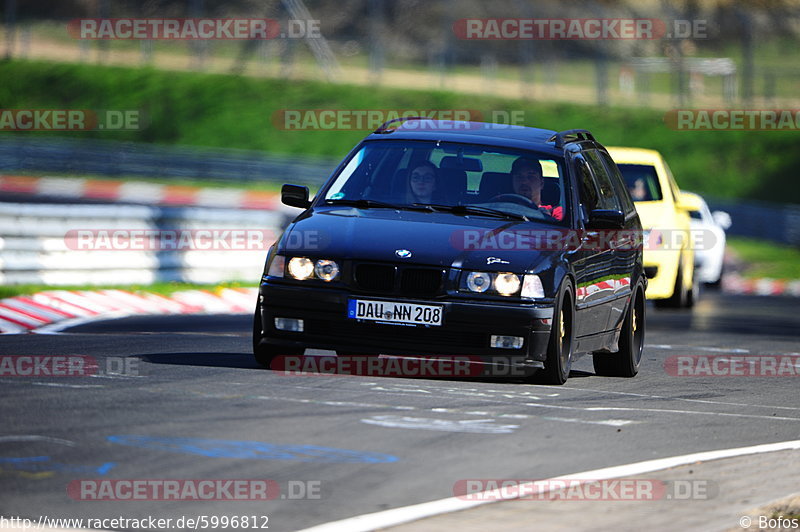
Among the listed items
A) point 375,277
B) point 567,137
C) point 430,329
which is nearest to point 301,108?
point 567,137

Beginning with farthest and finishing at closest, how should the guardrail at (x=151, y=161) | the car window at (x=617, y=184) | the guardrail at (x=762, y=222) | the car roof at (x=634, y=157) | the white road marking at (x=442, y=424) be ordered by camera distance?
the guardrail at (x=151, y=161) < the guardrail at (x=762, y=222) < the car roof at (x=634, y=157) < the car window at (x=617, y=184) < the white road marking at (x=442, y=424)

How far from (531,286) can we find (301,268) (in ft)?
4.50

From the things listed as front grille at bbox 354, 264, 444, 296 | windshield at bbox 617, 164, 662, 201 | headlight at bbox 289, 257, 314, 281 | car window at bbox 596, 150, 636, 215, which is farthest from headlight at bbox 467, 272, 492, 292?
windshield at bbox 617, 164, 662, 201

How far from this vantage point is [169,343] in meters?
11.3

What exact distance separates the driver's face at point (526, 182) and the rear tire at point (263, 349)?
1.83 metres

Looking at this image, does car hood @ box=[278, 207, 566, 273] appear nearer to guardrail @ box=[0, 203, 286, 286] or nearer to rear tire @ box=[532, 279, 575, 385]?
rear tire @ box=[532, 279, 575, 385]

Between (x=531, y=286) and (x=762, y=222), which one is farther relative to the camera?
(x=762, y=222)

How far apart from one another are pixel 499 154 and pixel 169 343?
9.21 feet

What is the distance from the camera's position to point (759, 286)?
2938cm

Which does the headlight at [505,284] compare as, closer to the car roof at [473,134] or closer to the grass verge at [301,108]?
the car roof at [473,134]

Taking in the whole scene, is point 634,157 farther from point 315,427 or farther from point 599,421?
point 315,427

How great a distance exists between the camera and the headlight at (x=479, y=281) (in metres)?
9.20

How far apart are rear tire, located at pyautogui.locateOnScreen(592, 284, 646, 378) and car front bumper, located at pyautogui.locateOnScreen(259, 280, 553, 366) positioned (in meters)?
1.94

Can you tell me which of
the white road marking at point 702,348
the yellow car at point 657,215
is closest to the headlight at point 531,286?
the white road marking at point 702,348
